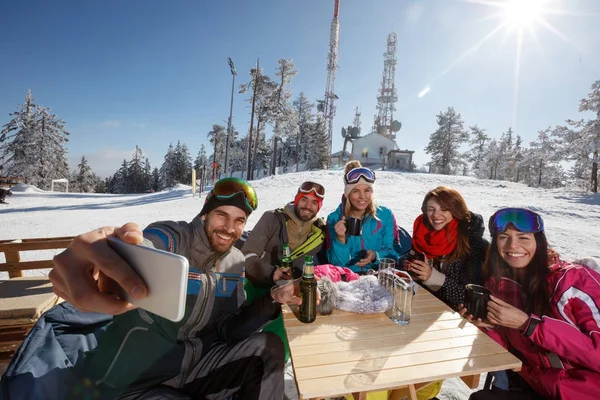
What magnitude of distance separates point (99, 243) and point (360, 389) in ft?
5.19

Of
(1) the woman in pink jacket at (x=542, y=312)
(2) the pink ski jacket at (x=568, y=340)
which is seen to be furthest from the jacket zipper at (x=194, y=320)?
(2) the pink ski jacket at (x=568, y=340)

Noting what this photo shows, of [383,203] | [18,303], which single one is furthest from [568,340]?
[383,203]

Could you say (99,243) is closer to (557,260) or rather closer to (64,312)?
(64,312)

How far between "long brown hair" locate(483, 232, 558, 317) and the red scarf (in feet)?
2.97

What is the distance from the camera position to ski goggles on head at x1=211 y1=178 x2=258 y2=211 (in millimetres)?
2734

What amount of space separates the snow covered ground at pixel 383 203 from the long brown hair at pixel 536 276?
143 cm

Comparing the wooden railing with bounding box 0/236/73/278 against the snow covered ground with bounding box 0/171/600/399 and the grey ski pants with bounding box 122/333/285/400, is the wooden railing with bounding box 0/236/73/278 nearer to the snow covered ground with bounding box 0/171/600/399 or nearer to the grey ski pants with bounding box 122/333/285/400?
the snow covered ground with bounding box 0/171/600/399

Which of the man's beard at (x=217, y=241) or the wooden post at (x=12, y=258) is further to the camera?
the wooden post at (x=12, y=258)

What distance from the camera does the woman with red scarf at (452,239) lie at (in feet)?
11.6

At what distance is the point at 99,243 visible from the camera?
40.8 inches

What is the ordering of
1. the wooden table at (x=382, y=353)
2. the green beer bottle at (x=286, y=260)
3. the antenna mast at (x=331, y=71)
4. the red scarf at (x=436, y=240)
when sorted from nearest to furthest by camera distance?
the wooden table at (x=382, y=353) → the green beer bottle at (x=286, y=260) → the red scarf at (x=436, y=240) → the antenna mast at (x=331, y=71)

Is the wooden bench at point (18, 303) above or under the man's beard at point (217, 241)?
under

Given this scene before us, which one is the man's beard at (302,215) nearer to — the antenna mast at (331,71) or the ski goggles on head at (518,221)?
the ski goggles on head at (518,221)

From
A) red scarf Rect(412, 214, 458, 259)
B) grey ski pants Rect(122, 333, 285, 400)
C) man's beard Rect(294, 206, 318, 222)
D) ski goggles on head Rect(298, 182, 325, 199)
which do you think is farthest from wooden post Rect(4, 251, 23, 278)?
red scarf Rect(412, 214, 458, 259)
